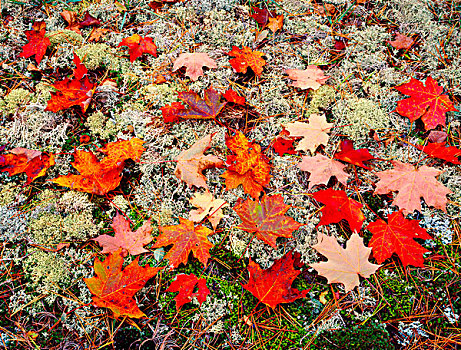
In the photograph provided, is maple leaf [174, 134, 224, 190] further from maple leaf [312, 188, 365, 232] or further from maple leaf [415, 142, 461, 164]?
maple leaf [415, 142, 461, 164]

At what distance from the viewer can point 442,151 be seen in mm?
1958

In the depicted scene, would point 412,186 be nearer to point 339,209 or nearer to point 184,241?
point 339,209

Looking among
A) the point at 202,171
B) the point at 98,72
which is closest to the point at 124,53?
the point at 98,72

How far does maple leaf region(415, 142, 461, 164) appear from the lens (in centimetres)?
193

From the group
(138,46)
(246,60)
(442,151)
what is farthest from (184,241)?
(442,151)

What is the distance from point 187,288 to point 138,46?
1832mm

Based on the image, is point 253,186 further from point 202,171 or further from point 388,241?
point 388,241

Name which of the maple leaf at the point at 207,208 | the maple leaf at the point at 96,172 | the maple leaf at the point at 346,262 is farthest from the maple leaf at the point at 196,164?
the maple leaf at the point at 346,262

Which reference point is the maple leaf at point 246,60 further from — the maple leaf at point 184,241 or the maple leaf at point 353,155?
the maple leaf at point 184,241

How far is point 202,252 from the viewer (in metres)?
1.70

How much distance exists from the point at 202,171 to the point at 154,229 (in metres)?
0.47

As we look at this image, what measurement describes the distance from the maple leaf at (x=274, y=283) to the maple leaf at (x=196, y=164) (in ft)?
1.99

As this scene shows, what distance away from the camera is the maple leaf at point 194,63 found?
89.6 inches

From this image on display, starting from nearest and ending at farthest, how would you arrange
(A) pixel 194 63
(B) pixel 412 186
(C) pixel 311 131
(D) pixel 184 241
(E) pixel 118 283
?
(E) pixel 118 283, (D) pixel 184 241, (B) pixel 412 186, (C) pixel 311 131, (A) pixel 194 63
